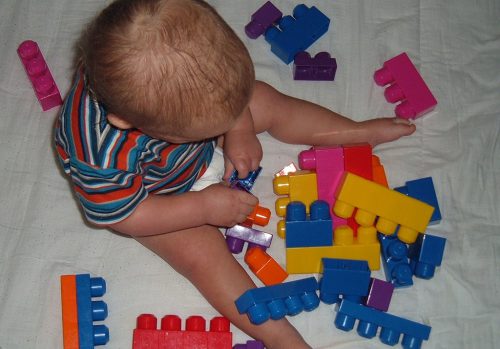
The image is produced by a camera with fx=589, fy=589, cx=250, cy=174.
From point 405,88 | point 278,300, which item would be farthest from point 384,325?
point 405,88

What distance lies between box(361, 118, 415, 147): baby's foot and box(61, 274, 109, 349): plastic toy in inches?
20.5

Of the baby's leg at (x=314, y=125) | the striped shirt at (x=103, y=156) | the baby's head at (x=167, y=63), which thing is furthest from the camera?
the baby's leg at (x=314, y=125)

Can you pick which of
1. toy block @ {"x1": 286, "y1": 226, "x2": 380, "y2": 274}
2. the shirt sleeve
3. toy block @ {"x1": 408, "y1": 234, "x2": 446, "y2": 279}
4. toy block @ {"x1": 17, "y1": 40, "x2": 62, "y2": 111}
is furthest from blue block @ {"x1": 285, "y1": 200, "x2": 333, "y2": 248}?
toy block @ {"x1": 17, "y1": 40, "x2": 62, "y2": 111}

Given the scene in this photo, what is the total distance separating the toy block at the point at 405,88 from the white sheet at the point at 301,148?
23 mm

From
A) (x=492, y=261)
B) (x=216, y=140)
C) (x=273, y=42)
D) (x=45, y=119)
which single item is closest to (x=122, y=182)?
(x=216, y=140)

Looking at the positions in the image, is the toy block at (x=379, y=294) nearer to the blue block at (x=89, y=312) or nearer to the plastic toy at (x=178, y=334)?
the plastic toy at (x=178, y=334)

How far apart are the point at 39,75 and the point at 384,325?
2.41 ft

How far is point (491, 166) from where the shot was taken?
1044mm

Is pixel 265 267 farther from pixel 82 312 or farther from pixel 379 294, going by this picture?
pixel 82 312

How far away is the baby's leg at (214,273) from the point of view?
3.01 ft

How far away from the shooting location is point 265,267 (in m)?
0.95

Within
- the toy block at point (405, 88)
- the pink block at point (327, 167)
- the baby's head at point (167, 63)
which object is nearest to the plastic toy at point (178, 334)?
the pink block at point (327, 167)

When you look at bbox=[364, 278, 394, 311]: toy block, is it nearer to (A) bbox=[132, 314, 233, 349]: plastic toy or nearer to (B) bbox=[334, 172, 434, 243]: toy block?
(B) bbox=[334, 172, 434, 243]: toy block

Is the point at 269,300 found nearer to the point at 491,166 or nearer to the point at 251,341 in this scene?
the point at 251,341
